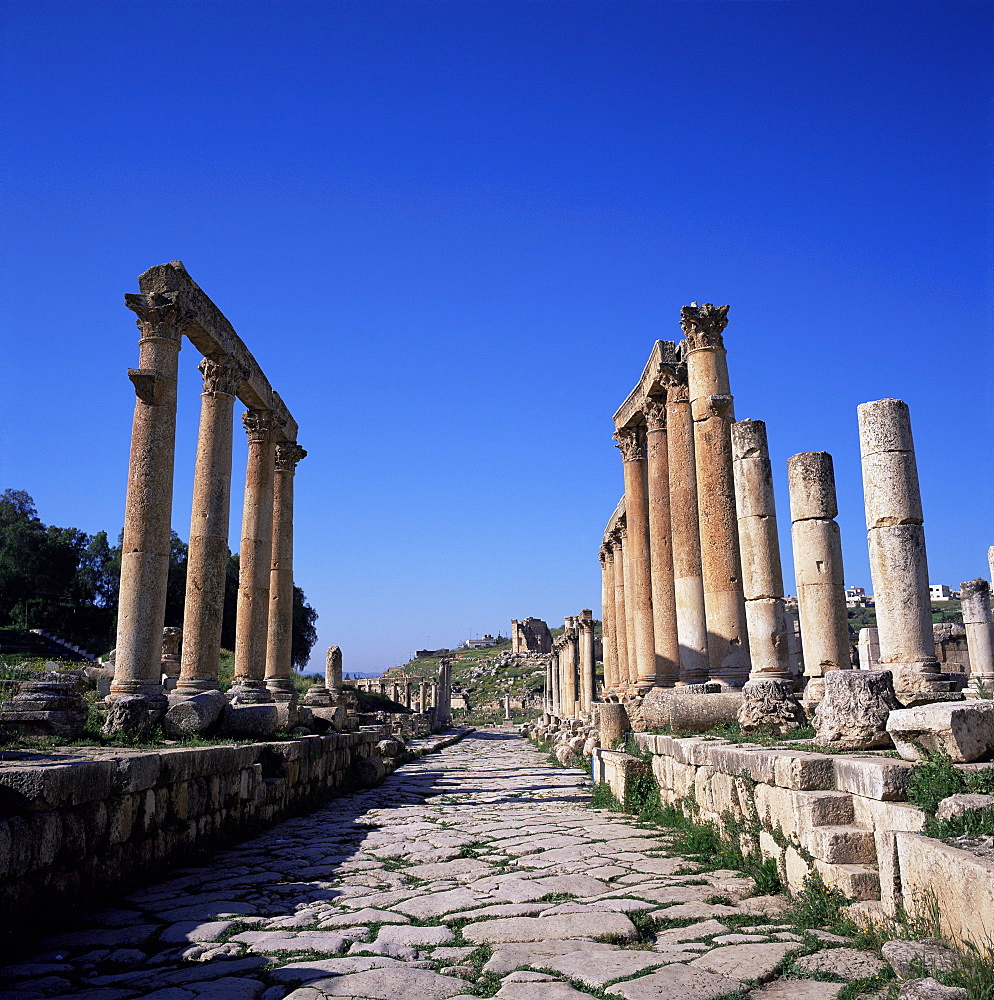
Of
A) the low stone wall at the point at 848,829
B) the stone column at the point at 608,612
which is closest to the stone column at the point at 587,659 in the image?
the stone column at the point at 608,612

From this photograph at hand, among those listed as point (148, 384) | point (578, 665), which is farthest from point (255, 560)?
point (578, 665)

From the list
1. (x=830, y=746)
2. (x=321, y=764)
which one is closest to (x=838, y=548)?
(x=830, y=746)

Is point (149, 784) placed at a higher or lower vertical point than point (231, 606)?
lower

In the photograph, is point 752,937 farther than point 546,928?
No

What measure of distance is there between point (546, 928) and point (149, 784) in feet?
11.7

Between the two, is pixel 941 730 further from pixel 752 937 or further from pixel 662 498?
pixel 662 498

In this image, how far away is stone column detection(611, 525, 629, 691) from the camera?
80.3 feet

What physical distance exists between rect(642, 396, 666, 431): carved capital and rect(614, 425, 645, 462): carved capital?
198cm

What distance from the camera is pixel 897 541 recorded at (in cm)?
962

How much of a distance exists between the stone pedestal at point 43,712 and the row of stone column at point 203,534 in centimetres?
154

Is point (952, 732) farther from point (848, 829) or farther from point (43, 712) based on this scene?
point (43, 712)

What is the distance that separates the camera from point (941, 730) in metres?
5.13

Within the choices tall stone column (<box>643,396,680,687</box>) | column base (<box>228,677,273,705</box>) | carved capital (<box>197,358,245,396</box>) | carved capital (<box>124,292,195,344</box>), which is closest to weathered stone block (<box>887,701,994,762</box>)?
carved capital (<box>124,292,195,344</box>)

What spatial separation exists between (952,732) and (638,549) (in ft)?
47.9
